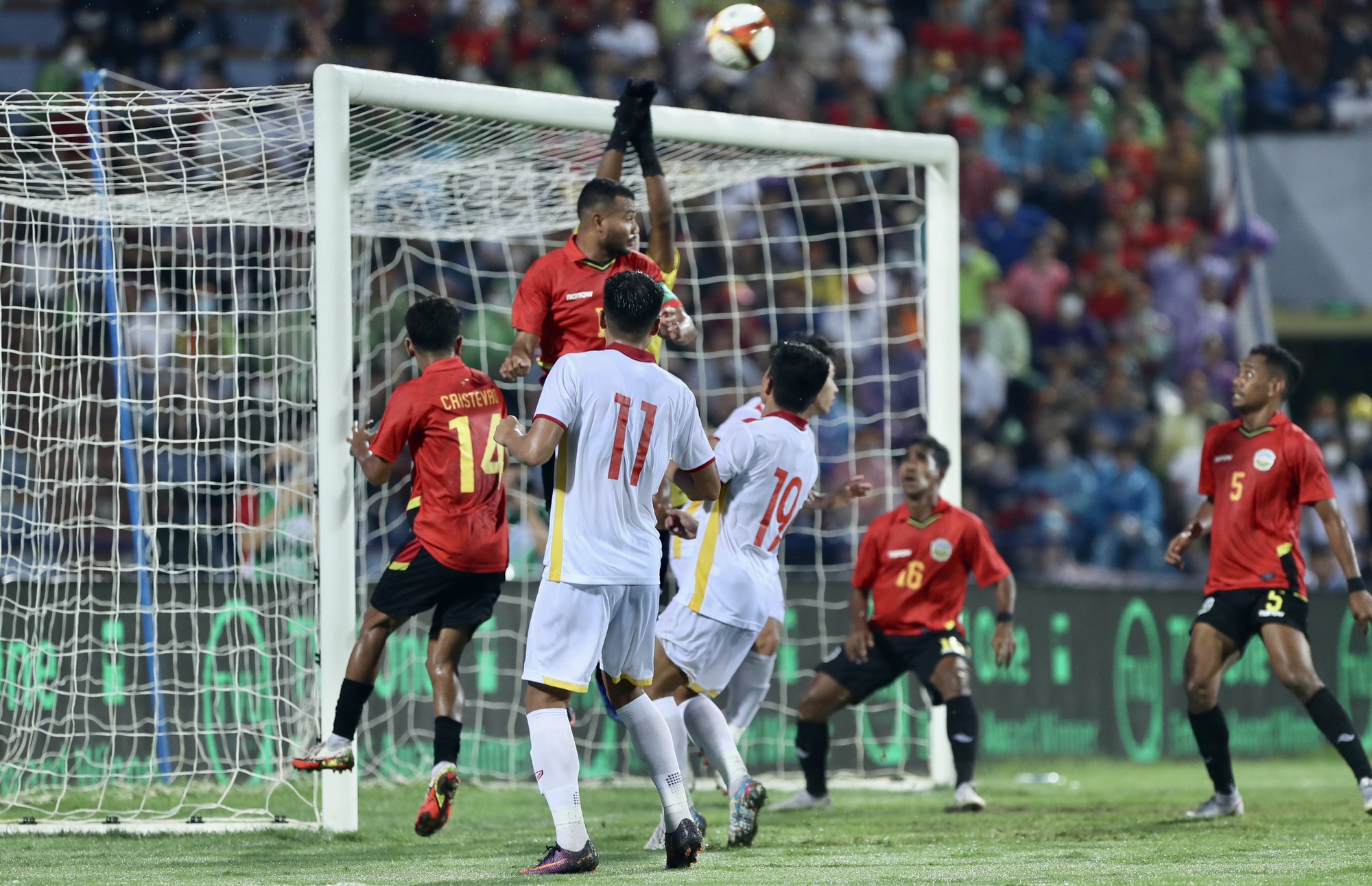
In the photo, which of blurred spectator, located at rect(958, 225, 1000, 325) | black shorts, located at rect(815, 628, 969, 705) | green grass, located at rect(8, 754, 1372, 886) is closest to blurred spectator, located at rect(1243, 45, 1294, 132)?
blurred spectator, located at rect(958, 225, 1000, 325)

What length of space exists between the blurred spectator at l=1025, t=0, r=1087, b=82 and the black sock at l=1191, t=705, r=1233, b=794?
10989 millimetres

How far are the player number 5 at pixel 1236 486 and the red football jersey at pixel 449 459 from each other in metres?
3.57

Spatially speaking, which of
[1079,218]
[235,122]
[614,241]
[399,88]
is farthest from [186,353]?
[1079,218]

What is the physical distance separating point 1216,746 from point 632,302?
416cm

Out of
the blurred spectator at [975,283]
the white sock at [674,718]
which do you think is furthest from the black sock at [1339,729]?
the blurred spectator at [975,283]

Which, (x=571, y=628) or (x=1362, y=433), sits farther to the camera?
(x=1362, y=433)

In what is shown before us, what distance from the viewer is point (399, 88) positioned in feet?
25.9

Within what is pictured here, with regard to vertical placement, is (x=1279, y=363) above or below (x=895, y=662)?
above

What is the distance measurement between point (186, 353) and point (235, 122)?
119 cm

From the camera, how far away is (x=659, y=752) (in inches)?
239

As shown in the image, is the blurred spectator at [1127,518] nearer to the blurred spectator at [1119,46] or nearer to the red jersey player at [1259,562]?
the blurred spectator at [1119,46]

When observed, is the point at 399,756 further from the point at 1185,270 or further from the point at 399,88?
the point at 1185,270

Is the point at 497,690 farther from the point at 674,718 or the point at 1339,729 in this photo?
the point at 1339,729

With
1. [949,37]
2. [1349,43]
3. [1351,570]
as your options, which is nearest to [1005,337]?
[949,37]
